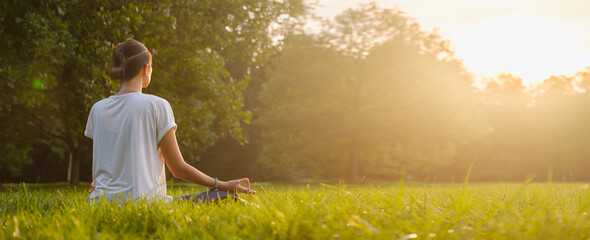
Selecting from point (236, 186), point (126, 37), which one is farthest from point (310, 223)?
point (126, 37)

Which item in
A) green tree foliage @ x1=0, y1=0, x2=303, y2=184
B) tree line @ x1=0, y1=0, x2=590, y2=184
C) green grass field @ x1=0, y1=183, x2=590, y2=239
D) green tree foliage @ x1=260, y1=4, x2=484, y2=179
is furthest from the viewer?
green tree foliage @ x1=260, y1=4, x2=484, y2=179

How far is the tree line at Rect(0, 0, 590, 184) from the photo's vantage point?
11.0m

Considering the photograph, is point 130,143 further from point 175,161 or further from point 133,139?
point 175,161

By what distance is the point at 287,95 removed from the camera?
24.1 m

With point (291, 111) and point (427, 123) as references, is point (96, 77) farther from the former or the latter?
point (427, 123)

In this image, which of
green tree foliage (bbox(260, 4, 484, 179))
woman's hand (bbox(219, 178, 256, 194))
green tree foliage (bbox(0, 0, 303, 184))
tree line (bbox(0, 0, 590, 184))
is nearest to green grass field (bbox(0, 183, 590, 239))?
woman's hand (bbox(219, 178, 256, 194))

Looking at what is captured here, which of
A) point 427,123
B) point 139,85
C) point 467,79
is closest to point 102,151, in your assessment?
point 139,85

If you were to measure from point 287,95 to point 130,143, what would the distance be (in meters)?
20.3

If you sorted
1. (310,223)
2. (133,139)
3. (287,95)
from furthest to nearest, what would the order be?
(287,95)
(133,139)
(310,223)

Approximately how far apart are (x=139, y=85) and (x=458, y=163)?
3212 centimetres

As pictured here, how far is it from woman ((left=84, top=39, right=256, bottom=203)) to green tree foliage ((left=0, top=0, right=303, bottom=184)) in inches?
253

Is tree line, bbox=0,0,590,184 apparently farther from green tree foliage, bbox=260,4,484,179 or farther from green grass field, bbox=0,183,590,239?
green grass field, bbox=0,183,590,239

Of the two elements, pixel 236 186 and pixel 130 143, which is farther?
pixel 236 186

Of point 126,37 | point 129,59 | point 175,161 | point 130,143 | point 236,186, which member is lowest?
point 236,186
